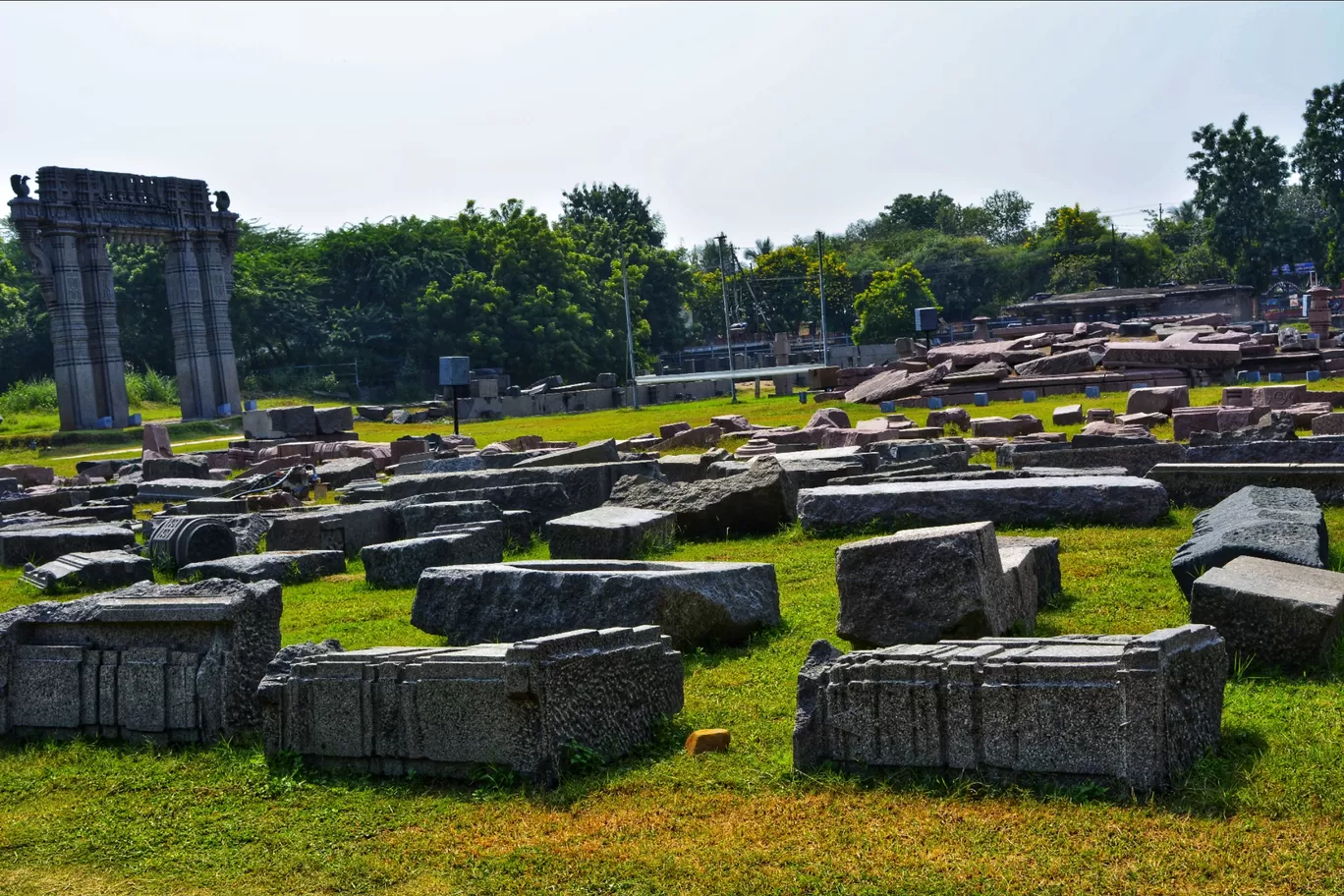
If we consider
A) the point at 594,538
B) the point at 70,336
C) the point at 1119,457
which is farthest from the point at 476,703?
the point at 70,336

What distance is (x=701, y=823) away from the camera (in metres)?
4.88

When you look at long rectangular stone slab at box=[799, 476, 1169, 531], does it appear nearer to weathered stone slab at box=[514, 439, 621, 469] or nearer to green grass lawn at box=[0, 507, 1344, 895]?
green grass lawn at box=[0, 507, 1344, 895]

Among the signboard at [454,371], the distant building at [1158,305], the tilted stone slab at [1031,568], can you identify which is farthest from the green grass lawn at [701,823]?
the distant building at [1158,305]

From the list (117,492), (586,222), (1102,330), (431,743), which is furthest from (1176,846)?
(586,222)

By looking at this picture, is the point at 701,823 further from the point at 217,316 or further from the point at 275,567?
the point at 217,316

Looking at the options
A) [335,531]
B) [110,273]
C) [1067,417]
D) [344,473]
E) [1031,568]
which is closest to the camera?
[1031,568]

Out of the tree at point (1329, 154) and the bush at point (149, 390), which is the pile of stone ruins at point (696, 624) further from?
the tree at point (1329, 154)

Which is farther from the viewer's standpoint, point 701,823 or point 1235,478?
point 1235,478

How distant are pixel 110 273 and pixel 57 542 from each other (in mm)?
21200

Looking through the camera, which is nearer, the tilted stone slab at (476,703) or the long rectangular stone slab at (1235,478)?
the tilted stone slab at (476,703)

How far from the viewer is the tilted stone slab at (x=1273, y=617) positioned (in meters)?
5.90

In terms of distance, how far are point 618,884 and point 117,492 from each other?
16544 mm

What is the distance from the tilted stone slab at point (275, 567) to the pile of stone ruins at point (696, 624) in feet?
0.11

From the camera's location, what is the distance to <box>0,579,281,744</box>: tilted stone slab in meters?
6.43
